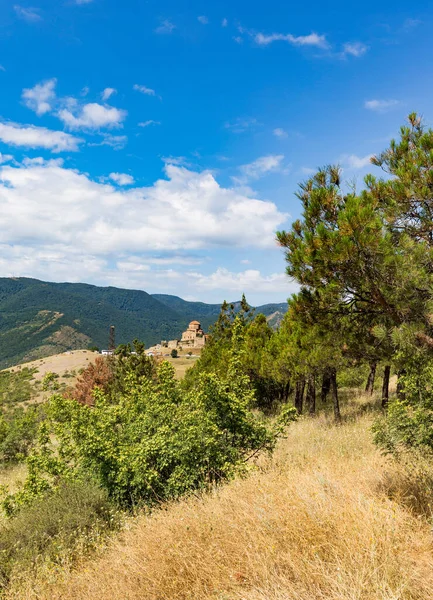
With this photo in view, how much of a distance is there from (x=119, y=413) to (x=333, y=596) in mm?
5692

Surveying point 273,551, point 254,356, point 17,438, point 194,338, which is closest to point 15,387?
point 17,438

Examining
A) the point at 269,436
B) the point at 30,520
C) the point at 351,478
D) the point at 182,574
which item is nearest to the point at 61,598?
the point at 182,574

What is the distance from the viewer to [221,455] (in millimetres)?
6656

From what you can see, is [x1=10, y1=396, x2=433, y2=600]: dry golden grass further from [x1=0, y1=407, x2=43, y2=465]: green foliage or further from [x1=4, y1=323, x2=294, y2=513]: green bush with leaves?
[x1=0, y1=407, x2=43, y2=465]: green foliage

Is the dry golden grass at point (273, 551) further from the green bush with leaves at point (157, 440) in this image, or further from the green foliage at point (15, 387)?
the green foliage at point (15, 387)

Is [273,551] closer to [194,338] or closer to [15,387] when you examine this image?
[15,387]

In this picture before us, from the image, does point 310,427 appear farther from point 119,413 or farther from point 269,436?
point 119,413

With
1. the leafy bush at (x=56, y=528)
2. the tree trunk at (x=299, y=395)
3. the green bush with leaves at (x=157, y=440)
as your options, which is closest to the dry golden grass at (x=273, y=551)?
the leafy bush at (x=56, y=528)

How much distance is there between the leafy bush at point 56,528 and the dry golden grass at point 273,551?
553 mm

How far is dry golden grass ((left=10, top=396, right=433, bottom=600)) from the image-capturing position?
300 cm

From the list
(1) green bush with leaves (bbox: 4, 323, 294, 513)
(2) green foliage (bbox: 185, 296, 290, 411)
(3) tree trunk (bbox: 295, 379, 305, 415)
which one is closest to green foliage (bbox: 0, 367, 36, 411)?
(2) green foliage (bbox: 185, 296, 290, 411)

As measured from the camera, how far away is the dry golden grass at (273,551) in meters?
3.00

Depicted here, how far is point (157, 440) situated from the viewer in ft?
20.9

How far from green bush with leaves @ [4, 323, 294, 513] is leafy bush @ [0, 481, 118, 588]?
18.4 inches
